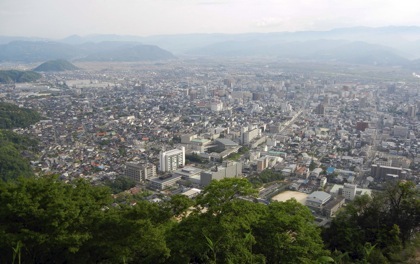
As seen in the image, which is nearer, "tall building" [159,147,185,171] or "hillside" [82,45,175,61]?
"tall building" [159,147,185,171]

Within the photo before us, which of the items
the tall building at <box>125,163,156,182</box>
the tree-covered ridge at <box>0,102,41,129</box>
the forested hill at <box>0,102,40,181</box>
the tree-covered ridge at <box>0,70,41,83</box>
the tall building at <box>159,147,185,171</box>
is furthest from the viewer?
the tree-covered ridge at <box>0,70,41,83</box>

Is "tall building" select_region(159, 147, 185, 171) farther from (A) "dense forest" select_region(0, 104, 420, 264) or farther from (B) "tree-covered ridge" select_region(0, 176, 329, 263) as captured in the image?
(B) "tree-covered ridge" select_region(0, 176, 329, 263)

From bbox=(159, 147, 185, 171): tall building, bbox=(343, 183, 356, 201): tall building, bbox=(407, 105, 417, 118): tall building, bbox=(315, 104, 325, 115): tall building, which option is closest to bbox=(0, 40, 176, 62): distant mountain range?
bbox=(315, 104, 325, 115): tall building

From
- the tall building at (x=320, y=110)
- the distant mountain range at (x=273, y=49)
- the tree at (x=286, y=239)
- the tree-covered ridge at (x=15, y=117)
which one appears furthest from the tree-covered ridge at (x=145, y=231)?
the distant mountain range at (x=273, y=49)

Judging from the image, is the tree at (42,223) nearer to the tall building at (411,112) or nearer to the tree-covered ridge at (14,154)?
the tree-covered ridge at (14,154)

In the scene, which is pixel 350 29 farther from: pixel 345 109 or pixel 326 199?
pixel 326 199

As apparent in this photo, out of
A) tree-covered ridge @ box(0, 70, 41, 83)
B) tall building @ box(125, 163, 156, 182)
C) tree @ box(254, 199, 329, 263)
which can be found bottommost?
tall building @ box(125, 163, 156, 182)

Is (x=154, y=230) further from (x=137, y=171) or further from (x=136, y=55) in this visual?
(x=136, y=55)

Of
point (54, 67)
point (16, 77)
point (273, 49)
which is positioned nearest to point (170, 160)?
point (16, 77)
